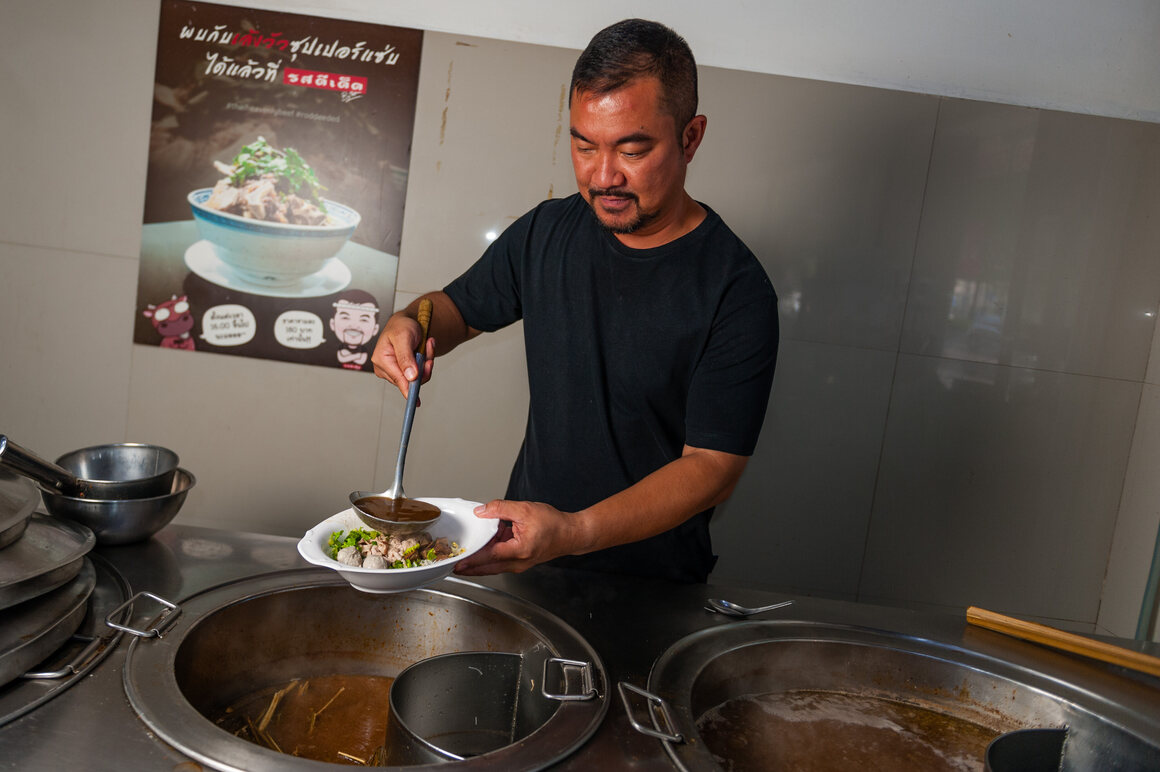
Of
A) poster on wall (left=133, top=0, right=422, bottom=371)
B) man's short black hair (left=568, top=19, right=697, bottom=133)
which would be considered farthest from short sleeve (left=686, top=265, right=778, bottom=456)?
poster on wall (left=133, top=0, right=422, bottom=371)

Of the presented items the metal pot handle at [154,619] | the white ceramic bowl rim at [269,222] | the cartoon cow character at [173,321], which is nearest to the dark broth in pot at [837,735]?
the metal pot handle at [154,619]

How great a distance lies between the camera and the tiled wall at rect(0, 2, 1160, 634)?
2699mm

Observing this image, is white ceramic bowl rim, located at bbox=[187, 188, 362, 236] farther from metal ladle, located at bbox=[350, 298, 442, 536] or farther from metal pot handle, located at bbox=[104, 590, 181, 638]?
metal pot handle, located at bbox=[104, 590, 181, 638]

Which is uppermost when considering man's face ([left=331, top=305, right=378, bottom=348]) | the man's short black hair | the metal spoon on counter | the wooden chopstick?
the man's short black hair

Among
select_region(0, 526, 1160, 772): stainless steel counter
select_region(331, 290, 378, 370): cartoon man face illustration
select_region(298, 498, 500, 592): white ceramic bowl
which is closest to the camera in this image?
select_region(0, 526, 1160, 772): stainless steel counter

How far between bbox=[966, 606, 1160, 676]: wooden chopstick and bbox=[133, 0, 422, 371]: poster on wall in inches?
81.5

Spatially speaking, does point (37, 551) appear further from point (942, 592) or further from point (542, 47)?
point (942, 592)

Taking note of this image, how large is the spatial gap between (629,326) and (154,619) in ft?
3.27

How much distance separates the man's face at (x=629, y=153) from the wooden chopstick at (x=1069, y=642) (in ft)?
3.14

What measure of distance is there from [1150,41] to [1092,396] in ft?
3.87

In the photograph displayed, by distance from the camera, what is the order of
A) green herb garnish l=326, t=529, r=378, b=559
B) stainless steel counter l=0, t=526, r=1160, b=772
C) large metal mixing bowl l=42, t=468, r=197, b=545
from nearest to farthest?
stainless steel counter l=0, t=526, r=1160, b=772 < green herb garnish l=326, t=529, r=378, b=559 < large metal mixing bowl l=42, t=468, r=197, b=545

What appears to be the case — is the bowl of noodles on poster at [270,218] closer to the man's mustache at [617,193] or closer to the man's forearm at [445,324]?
the man's forearm at [445,324]

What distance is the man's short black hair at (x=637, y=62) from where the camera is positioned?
1.43 meters

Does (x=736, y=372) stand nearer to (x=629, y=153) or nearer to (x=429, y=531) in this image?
(x=629, y=153)
